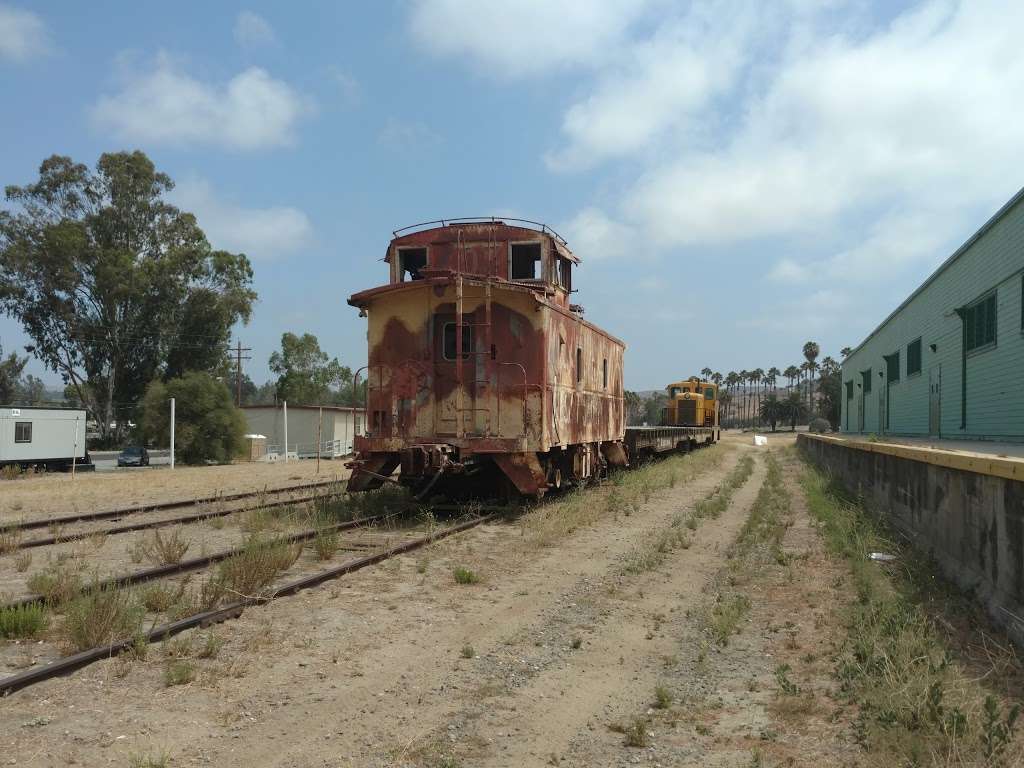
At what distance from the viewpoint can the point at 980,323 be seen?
1706 cm

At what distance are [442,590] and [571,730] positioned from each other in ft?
11.1

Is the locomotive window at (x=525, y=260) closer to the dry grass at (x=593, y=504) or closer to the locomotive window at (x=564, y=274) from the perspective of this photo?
the locomotive window at (x=564, y=274)

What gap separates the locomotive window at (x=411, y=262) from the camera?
1455cm

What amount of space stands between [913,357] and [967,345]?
22.6 ft

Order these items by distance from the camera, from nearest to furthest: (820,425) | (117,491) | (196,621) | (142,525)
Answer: (196,621) → (142,525) → (117,491) → (820,425)

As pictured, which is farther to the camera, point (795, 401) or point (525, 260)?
point (795, 401)

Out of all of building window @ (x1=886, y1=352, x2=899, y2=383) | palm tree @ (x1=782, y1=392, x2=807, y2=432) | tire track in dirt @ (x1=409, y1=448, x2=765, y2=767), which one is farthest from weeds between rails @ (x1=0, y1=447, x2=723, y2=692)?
palm tree @ (x1=782, y1=392, x2=807, y2=432)

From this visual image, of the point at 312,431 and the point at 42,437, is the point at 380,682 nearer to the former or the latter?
the point at 42,437

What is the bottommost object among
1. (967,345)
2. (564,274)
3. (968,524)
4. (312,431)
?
(312,431)

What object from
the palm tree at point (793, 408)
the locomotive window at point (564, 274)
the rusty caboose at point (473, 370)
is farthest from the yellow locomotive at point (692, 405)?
the palm tree at point (793, 408)

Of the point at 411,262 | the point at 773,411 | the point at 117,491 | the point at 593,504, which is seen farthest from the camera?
the point at 773,411

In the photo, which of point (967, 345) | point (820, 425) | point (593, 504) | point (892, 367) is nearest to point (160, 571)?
point (593, 504)

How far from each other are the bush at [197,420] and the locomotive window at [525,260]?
97.3 feet

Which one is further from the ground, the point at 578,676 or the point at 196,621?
the point at 196,621
